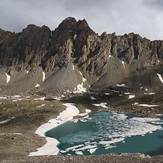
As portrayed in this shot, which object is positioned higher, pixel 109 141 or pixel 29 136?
pixel 29 136

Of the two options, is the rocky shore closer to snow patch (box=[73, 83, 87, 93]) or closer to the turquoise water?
the turquoise water

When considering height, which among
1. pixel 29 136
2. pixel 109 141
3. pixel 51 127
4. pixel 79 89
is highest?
pixel 79 89

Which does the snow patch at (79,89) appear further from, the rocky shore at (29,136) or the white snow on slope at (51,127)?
the white snow on slope at (51,127)

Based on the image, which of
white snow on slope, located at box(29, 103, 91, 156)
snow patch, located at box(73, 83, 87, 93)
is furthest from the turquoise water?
snow patch, located at box(73, 83, 87, 93)

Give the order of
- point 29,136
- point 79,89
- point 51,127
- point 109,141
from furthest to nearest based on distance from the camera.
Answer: point 79,89 < point 51,127 < point 29,136 < point 109,141

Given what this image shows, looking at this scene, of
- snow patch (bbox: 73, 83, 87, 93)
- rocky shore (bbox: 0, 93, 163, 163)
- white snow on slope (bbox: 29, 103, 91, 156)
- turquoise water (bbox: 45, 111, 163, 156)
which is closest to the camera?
rocky shore (bbox: 0, 93, 163, 163)

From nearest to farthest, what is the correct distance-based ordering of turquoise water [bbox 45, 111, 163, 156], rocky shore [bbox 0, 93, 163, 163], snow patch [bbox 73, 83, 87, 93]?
rocky shore [bbox 0, 93, 163, 163] → turquoise water [bbox 45, 111, 163, 156] → snow patch [bbox 73, 83, 87, 93]

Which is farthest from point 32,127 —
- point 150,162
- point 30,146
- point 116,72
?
point 116,72

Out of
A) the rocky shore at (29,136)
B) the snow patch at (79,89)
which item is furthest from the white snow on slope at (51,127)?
the snow patch at (79,89)

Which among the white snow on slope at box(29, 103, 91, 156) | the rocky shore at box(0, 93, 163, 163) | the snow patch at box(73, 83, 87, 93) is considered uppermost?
the snow patch at box(73, 83, 87, 93)

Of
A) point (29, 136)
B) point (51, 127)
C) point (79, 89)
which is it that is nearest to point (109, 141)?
point (29, 136)

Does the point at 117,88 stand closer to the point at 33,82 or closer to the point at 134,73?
the point at 134,73

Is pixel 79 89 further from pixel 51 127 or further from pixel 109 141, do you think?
pixel 109 141

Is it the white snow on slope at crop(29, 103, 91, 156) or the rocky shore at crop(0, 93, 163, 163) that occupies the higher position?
the rocky shore at crop(0, 93, 163, 163)
